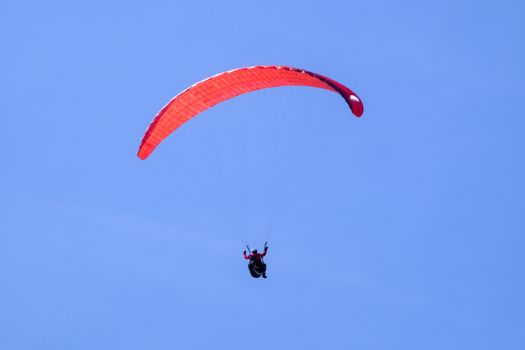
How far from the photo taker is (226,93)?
41812 mm

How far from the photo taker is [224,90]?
41.5 m

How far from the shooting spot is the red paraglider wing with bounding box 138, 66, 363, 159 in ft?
130

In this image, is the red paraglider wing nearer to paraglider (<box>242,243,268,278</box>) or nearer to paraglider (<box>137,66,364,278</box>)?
paraglider (<box>137,66,364,278</box>)

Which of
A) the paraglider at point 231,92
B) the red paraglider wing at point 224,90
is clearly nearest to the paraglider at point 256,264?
the paraglider at point 231,92

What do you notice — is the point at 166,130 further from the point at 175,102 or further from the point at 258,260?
the point at 258,260

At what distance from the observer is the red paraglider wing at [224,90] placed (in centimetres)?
3962

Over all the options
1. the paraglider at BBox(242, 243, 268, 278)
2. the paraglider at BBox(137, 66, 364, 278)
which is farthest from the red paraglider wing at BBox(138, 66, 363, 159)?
the paraglider at BBox(242, 243, 268, 278)

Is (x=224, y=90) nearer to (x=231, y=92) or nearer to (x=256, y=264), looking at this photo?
(x=231, y=92)

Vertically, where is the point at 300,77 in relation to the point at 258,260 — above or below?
above

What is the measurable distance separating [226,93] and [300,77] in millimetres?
3179

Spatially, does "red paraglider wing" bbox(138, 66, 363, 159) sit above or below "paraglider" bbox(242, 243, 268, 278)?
above

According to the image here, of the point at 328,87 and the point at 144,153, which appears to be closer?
the point at 328,87

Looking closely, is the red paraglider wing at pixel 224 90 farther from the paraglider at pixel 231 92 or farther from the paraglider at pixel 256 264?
the paraglider at pixel 256 264

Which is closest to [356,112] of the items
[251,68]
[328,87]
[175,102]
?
[328,87]
